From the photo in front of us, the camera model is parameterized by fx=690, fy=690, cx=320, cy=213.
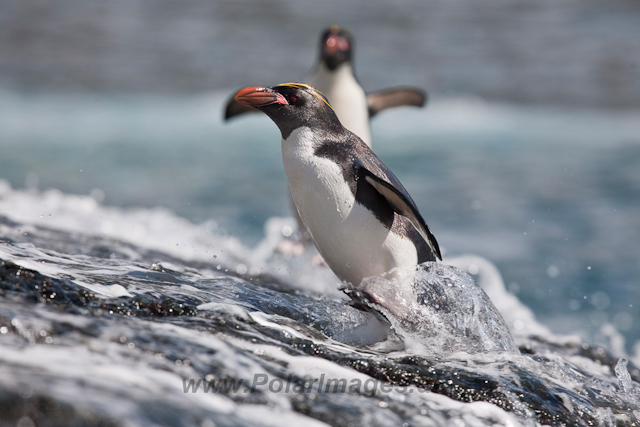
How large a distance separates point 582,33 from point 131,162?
15.6 m

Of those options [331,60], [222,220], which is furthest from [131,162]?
[331,60]

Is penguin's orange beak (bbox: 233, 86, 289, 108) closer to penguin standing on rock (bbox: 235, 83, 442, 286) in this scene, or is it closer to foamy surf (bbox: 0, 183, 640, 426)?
penguin standing on rock (bbox: 235, 83, 442, 286)

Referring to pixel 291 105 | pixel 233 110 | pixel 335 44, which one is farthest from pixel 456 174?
pixel 291 105

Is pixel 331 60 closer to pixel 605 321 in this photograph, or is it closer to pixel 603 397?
pixel 605 321

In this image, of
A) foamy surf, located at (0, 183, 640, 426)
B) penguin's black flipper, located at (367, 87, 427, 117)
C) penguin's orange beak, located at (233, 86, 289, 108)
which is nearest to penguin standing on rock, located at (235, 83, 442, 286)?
penguin's orange beak, located at (233, 86, 289, 108)

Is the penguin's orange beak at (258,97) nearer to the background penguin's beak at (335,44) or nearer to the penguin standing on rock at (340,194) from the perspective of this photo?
the penguin standing on rock at (340,194)

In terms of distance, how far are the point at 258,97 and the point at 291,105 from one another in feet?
0.48

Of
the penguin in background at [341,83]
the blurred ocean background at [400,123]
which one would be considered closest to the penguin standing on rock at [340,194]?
the blurred ocean background at [400,123]

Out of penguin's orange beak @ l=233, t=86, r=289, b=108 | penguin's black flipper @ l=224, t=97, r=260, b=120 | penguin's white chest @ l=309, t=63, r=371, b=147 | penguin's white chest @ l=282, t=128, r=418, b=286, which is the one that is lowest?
penguin's white chest @ l=282, t=128, r=418, b=286

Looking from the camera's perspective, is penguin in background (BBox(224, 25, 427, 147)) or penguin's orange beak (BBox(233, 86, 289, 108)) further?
penguin in background (BBox(224, 25, 427, 147))

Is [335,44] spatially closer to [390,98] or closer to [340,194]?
[390,98]

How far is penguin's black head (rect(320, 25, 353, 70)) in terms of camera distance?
6.10 metres

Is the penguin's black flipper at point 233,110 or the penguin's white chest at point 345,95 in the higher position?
the penguin's white chest at point 345,95

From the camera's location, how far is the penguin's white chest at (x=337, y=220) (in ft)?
9.05
